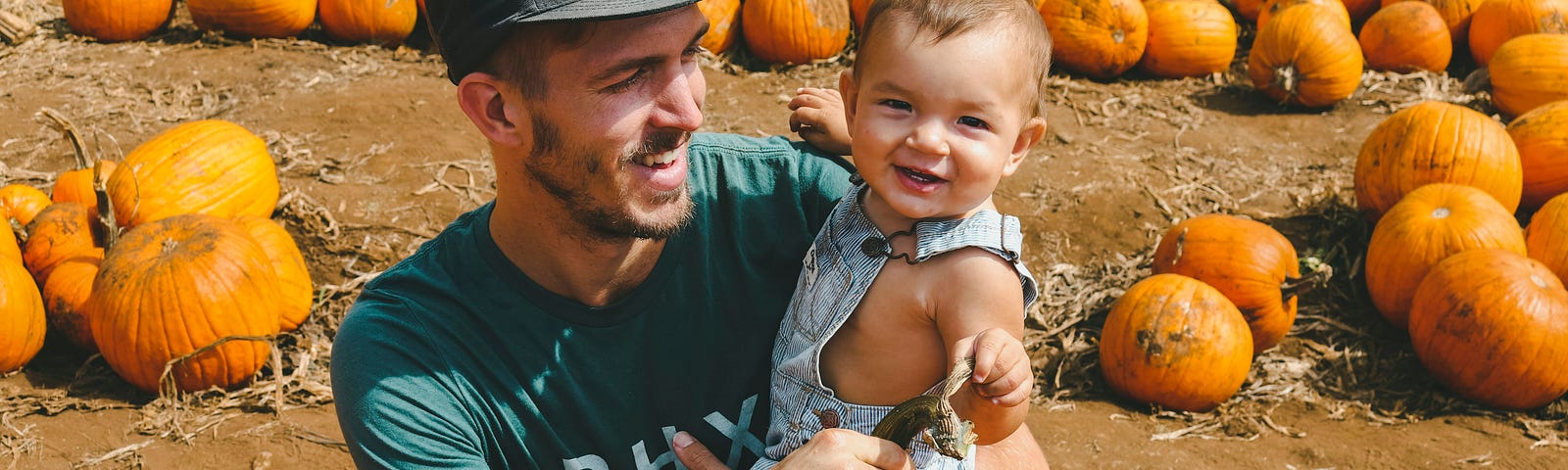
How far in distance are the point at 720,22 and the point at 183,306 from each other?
4.44 meters

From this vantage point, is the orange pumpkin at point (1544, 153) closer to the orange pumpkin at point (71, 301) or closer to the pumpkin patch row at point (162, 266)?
the pumpkin patch row at point (162, 266)

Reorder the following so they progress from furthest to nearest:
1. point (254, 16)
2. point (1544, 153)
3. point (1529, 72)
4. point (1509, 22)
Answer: point (254, 16)
point (1509, 22)
point (1529, 72)
point (1544, 153)

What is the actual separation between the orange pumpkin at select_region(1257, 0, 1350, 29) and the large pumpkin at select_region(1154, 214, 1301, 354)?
323 cm

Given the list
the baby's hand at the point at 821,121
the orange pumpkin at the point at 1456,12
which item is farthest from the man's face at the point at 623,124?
the orange pumpkin at the point at 1456,12

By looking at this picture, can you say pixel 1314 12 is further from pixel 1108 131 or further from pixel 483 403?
pixel 483 403

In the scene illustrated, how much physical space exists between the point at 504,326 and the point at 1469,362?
426 cm

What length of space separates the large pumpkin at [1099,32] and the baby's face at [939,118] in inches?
233

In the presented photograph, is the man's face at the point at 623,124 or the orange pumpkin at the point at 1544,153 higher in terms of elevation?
the man's face at the point at 623,124

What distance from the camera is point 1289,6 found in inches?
326

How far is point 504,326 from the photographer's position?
104 inches

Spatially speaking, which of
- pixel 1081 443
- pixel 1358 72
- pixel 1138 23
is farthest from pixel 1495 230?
pixel 1138 23

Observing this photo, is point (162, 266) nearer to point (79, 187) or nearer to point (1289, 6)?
point (79, 187)

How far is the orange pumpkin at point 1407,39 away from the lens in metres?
8.29

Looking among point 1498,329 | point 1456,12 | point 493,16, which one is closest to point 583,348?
point 493,16
